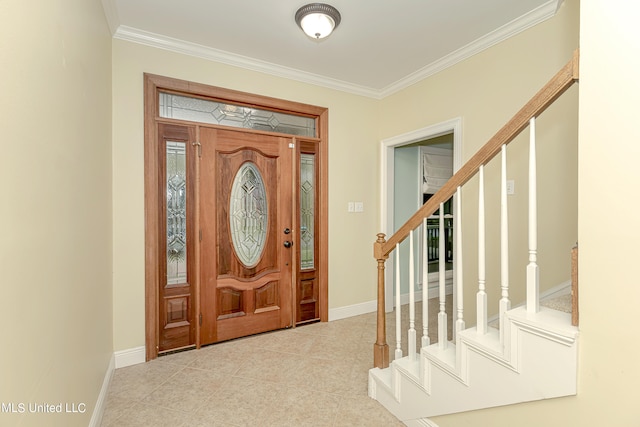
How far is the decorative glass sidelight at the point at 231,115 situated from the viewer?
258 centimetres

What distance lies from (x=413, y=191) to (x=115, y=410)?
3.76 metres

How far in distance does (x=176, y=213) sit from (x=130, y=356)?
3.90 feet

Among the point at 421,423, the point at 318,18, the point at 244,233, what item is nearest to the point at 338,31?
the point at 318,18

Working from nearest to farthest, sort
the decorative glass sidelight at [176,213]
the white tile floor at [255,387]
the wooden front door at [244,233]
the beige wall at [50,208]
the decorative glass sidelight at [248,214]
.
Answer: the beige wall at [50,208] → the white tile floor at [255,387] → the decorative glass sidelight at [176,213] → the wooden front door at [244,233] → the decorative glass sidelight at [248,214]

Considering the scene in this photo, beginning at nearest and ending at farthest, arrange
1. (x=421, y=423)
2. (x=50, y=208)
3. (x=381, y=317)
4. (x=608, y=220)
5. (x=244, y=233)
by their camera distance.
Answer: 1. (x=608, y=220)
2. (x=50, y=208)
3. (x=421, y=423)
4. (x=381, y=317)
5. (x=244, y=233)

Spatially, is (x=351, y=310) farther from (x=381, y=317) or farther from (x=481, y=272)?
(x=481, y=272)

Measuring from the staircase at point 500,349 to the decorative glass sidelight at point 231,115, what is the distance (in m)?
1.87

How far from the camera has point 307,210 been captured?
3.22 meters

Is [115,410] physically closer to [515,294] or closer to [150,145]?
[150,145]

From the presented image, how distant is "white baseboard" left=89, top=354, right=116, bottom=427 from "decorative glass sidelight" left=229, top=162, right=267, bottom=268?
124cm

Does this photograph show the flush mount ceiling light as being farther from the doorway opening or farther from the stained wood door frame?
the doorway opening

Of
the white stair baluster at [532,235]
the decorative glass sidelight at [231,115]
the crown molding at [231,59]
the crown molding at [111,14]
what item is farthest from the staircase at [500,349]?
the crown molding at [111,14]

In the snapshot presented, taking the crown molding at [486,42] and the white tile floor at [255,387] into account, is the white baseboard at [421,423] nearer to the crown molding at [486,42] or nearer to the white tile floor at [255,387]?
the white tile floor at [255,387]

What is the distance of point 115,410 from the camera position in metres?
1.84
